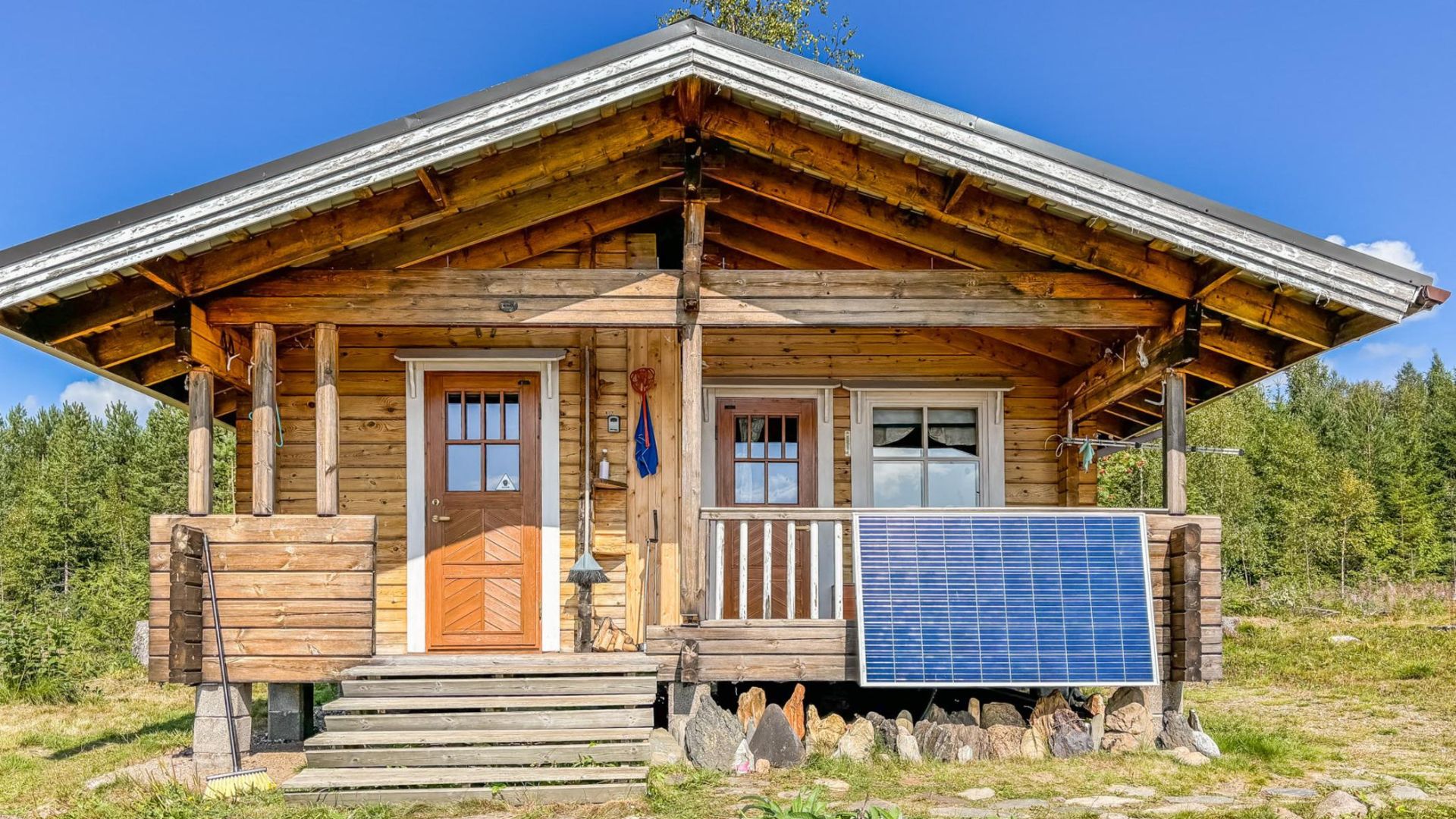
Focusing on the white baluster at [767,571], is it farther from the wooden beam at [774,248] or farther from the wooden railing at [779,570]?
the wooden beam at [774,248]

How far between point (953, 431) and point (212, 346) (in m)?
5.62

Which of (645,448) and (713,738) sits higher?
(645,448)

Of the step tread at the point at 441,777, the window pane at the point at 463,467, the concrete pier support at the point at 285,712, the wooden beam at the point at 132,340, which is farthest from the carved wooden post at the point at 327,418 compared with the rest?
the step tread at the point at 441,777

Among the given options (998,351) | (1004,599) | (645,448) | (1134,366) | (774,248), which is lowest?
(1004,599)

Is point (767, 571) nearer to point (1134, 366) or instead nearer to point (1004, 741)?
point (1004, 741)

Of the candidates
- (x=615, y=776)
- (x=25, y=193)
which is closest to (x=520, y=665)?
(x=615, y=776)

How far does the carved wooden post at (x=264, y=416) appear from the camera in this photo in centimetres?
657

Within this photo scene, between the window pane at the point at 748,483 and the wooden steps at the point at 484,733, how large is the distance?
2132 mm

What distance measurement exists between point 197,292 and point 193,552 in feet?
5.20

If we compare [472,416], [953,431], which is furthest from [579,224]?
[953,431]

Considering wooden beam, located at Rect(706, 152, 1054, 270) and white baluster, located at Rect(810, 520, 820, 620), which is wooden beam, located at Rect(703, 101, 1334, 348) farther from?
white baluster, located at Rect(810, 520, 820, 620)

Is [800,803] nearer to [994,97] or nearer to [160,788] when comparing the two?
[160,788]

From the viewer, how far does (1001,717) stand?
671cm

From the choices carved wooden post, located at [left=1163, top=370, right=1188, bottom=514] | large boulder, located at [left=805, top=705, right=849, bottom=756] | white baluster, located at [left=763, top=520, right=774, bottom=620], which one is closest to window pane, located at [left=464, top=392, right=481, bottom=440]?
white baluster, located at [left=763, top=520, right=774, bottom=620]
